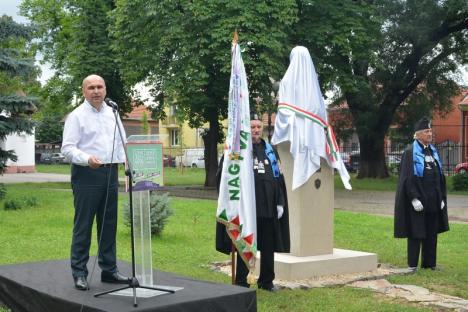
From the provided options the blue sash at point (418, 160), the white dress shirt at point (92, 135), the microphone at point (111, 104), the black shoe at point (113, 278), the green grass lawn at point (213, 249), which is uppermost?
the microphone at point (111, 104)

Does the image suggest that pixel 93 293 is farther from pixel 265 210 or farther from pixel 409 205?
pixel 409 205

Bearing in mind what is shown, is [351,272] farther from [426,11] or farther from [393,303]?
[426,11]

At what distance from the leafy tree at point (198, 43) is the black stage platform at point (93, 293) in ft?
52.3

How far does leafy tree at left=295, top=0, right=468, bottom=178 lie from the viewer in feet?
82.6

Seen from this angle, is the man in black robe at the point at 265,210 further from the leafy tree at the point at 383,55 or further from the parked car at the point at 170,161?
the parked car at the point at 170,161

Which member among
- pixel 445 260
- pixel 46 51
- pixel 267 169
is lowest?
pixel 445 260

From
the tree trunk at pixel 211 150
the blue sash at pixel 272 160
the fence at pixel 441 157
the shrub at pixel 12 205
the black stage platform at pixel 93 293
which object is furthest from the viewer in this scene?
the fence at pixel 441 157

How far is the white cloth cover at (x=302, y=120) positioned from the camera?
9.32 m

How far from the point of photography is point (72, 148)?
6172 millimetres

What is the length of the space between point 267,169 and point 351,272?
243 cm

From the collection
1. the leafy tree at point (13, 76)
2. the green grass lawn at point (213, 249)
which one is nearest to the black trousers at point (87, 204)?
the green grass lawn at point (213, 249)

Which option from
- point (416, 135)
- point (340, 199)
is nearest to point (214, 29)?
point (340, 199)

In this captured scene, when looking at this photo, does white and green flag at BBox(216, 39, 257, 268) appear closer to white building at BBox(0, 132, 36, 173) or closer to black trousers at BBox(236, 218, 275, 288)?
black trousers at BBox(236, 218, 275, 288)

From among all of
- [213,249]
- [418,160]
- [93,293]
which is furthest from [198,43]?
[93,293]
